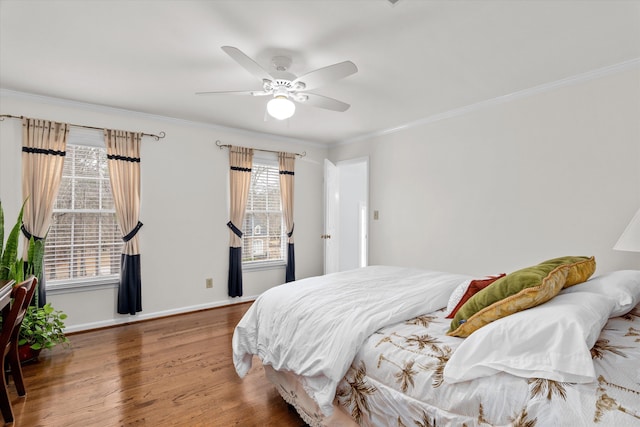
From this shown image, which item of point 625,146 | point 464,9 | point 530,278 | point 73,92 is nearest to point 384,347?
point 530,278

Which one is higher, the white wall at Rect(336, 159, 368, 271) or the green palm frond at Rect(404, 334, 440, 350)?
the white wall at Rect(336, 159, 368, 271)

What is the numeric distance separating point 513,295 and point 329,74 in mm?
1698

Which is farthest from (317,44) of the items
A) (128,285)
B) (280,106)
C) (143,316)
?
(143,316)

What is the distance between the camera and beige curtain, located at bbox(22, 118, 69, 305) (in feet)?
10.1

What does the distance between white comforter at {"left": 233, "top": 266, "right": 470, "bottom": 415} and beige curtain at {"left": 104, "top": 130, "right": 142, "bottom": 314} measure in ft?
6.70

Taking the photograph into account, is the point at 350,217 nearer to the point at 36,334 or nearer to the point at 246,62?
the point at 246,62

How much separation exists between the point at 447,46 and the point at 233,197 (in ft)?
10.1

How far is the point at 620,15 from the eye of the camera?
1881 millimetres

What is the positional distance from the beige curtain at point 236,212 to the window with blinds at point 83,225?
51.2 inches

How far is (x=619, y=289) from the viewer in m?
1.46

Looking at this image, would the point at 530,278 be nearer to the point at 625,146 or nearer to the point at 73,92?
the point at 625,146

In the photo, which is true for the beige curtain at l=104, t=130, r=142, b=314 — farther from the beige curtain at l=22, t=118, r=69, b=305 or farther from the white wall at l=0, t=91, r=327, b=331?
the beige curtain at l=22, t=118, r=69, b=305

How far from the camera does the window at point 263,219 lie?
15.1 feet

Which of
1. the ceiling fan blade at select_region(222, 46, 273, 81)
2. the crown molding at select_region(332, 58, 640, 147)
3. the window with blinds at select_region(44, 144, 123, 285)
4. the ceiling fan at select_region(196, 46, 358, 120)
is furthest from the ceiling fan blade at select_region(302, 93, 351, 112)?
the window with blinds at select_region(44, 144, 123, 285)
